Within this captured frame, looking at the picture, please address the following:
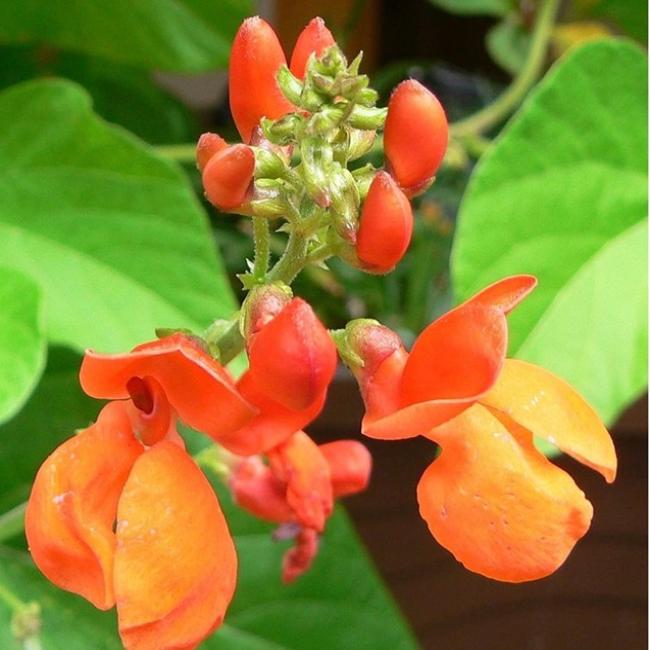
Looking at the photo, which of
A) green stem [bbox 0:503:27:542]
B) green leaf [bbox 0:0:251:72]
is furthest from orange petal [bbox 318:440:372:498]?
green leaf [bbox 0:0:251:72]

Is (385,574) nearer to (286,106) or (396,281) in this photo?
(396,281)

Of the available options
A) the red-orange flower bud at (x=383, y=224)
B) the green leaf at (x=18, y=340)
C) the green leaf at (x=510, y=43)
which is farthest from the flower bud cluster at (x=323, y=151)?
the green leaf at (x=510, y=43)

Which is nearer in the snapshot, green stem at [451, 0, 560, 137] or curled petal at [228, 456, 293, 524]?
curled petal at [228, 456, 293, 524]

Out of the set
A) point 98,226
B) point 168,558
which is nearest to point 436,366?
point 168,558

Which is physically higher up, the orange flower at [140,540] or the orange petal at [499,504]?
the orange petal at [499,504]

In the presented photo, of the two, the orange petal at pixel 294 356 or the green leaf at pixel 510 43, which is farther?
the green leaf at pixel 510 43

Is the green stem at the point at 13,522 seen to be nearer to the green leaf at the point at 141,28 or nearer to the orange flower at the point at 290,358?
the orange flower at the point at 290,358

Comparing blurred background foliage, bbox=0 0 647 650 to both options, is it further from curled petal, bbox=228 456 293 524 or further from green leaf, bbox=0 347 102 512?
curled petal, bbox=228 456 293 524
